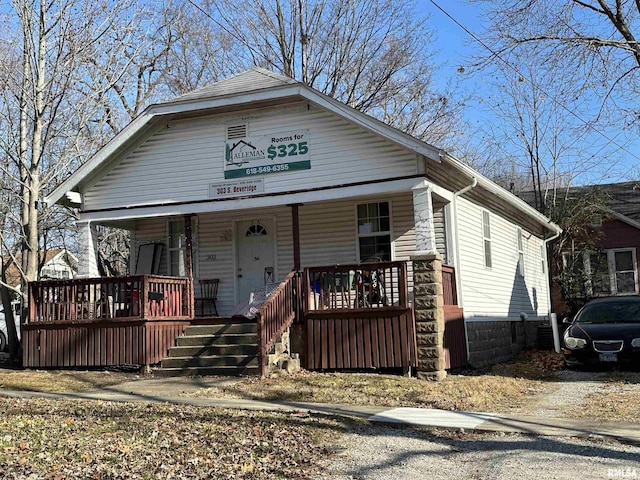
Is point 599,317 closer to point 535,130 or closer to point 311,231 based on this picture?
point 311,231

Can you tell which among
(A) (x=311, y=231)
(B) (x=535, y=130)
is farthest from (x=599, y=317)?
(B) (x=535, y=130)

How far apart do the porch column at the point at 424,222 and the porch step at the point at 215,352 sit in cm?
352

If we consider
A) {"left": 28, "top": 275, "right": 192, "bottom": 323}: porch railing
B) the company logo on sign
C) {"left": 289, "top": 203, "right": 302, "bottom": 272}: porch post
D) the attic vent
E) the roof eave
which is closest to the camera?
the roof eave

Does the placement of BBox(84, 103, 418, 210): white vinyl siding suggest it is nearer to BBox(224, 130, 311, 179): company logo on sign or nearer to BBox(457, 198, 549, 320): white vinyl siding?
BBox(224, 130, 311, 179): company logo on sign

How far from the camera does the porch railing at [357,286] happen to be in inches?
518

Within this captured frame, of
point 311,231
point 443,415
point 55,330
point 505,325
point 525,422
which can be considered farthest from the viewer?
point 505,325

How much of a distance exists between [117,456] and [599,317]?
38.2ft

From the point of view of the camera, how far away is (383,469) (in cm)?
650

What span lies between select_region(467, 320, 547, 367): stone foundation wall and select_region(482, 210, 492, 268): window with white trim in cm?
153

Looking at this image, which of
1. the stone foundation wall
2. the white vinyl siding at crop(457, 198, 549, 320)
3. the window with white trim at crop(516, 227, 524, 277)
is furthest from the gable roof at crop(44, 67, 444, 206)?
the window with white trim at crop(516, 227, 524, 277)

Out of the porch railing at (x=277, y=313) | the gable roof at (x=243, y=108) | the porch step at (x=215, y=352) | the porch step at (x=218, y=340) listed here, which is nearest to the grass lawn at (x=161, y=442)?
the porch railing at (x=277, y=313)

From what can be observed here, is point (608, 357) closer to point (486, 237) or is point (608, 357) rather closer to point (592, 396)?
point (592, 396)

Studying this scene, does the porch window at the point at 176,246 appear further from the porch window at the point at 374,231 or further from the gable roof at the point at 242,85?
the porch window at the point at 374,231

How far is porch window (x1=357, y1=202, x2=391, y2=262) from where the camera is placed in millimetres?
15844
